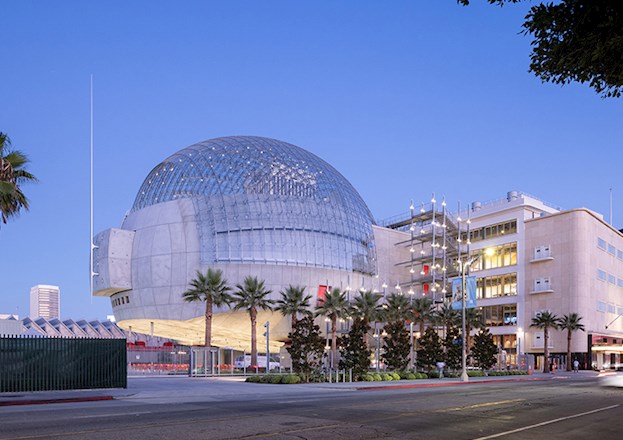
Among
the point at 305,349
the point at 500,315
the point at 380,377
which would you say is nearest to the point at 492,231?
the point at 500,315

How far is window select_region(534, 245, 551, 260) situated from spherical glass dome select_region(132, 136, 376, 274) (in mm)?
24354

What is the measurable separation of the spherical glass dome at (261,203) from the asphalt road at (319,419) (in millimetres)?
55007

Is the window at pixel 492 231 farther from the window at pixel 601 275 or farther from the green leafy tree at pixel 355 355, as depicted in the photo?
the green leafy tree at pixel 355 355

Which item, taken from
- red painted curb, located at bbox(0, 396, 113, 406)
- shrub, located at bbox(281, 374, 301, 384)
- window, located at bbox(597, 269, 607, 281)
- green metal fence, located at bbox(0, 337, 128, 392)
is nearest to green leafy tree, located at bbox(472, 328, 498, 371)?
shrub, located at bbox(281, 374, 301, 384)

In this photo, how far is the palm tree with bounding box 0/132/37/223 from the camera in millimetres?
24672

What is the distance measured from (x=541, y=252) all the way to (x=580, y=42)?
87.9m

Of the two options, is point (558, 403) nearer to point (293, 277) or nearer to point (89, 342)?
point (89, 342)

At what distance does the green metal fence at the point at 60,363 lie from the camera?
30000 millimetres

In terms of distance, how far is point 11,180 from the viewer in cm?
2542

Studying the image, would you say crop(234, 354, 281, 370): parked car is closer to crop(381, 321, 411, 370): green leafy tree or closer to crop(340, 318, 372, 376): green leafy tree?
crop(381, 321, 411, 370): green leafy tree

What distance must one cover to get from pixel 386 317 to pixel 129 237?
35.5 metres

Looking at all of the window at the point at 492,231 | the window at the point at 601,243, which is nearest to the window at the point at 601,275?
the window at the point at 601,243

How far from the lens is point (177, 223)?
81.0 metres

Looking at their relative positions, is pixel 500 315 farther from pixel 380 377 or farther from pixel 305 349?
pixel 305 349
